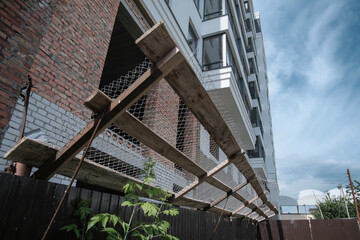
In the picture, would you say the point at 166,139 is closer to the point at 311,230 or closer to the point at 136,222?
the point at 136,222

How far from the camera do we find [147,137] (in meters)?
2.22

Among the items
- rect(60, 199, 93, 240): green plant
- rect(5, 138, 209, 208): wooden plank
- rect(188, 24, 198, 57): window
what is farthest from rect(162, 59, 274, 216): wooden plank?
rect(188, 24, 198, 57): window

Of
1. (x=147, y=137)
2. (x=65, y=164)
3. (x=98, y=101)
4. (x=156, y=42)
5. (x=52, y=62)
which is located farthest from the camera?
(x=52, y=62)

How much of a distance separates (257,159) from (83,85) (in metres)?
15.5

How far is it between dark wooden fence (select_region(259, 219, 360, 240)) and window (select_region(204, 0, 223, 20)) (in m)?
9.46

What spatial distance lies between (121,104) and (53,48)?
2764mm

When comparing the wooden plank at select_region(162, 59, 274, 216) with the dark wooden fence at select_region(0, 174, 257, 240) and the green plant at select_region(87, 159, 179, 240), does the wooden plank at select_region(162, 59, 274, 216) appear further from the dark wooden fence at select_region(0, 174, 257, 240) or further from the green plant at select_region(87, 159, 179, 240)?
the dark wooden fence at select_region(0, 174, 257, 240)

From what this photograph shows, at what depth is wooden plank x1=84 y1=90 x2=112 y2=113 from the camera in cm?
154

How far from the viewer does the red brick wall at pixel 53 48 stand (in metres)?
→ 3.03

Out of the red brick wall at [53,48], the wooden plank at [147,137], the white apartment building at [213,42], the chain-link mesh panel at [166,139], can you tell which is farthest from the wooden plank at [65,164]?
the white apartment building at [213,42]

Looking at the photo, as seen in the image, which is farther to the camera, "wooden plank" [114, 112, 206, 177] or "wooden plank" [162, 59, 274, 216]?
"wooden plank" [114, 112, 206, 177]

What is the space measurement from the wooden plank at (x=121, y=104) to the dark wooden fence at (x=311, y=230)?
1015 centimetres

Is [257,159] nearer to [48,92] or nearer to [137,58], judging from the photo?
[137,58]

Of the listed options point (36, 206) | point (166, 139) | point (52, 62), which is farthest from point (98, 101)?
point (166, 139)
